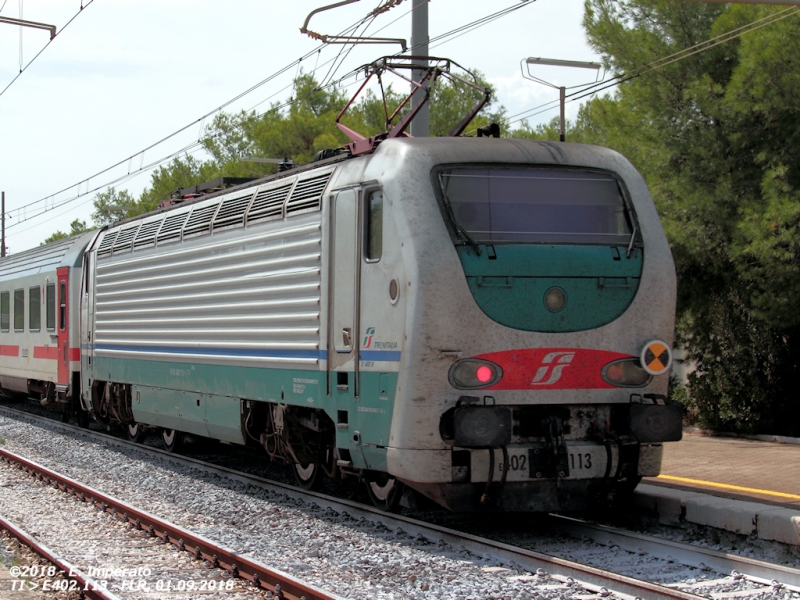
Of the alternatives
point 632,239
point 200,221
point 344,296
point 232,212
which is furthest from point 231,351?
point 632,239

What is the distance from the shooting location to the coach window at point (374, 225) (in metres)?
7.95

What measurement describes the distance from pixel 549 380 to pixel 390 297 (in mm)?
1318

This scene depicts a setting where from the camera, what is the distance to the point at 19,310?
20156 mm

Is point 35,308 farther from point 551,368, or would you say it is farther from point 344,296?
point 551,368

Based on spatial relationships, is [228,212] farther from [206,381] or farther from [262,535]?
[262,535]

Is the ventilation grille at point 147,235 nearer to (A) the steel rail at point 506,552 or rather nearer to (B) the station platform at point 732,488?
(A) the steel rail at point 506,552

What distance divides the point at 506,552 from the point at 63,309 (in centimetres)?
1207

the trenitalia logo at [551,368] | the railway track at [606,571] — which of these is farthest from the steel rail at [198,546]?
the trenitalia logo at [551,368]

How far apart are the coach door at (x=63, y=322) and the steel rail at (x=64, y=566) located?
8315 mm

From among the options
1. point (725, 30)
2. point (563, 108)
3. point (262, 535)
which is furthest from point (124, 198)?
point (262, 535)

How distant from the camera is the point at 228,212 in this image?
10914 mm

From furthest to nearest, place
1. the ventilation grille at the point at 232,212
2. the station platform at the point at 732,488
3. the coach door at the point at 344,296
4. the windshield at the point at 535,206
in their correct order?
the ventilation grille at the point at 232,212 → the coach door at the point at 344,296 → the windshield at the point at 535,206 → the station platform at the point at 732,488

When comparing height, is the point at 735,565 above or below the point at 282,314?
below

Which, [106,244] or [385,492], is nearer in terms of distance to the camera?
[385,492]
